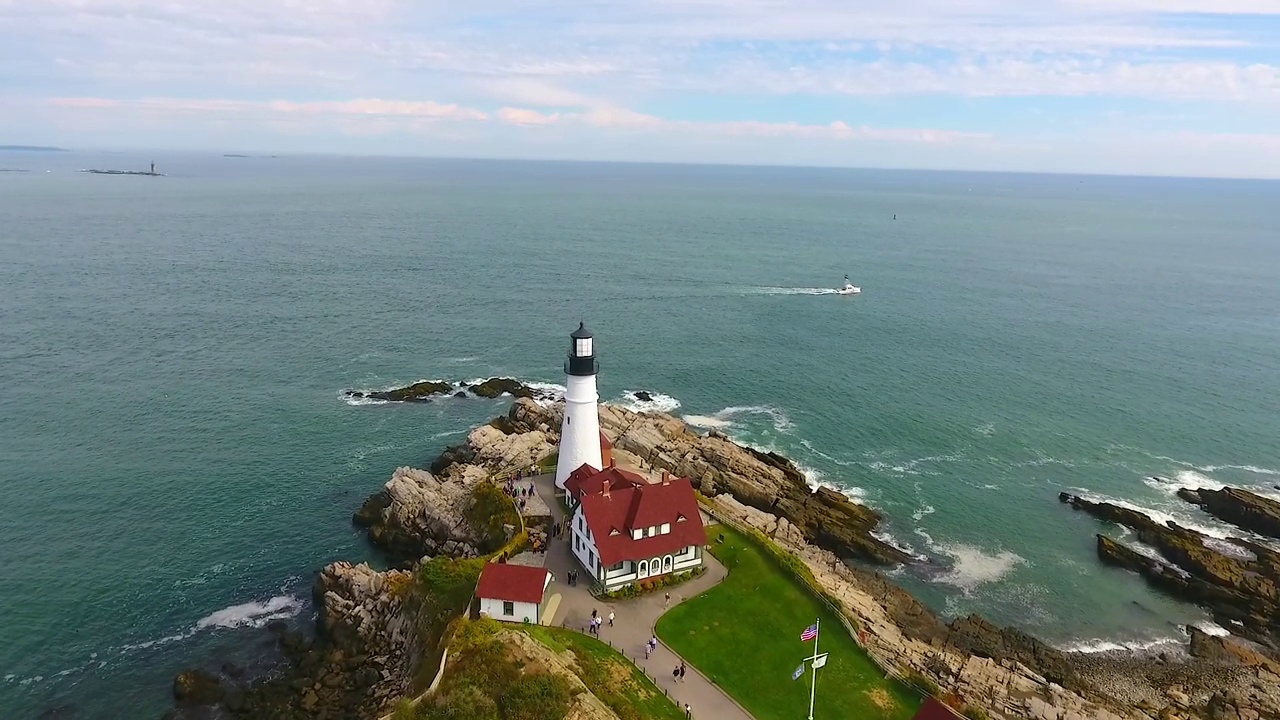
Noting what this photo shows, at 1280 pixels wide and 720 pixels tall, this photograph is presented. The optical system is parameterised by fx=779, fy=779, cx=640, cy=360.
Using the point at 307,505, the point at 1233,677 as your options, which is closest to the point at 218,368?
the point at 307,505

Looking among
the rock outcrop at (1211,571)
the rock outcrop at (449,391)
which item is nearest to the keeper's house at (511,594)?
the rock outcrop at (1211,571)

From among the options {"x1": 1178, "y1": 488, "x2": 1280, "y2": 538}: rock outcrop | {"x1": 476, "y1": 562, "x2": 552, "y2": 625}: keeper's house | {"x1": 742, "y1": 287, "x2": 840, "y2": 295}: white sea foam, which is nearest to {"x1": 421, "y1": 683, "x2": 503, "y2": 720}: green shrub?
{"x1": 476, "y1": 562, "x2": 552, "y2": 625}: keeper's house

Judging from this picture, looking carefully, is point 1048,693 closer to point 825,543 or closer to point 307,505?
point 825,543

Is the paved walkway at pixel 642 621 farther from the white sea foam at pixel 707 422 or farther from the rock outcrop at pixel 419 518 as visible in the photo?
the white sea foam at pixel 707 422

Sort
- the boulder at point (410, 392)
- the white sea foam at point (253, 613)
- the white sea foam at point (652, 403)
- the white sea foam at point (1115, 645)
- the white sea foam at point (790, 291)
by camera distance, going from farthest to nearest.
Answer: the white sea foam at point (790, 291) < the boulder at point (410, 392) < the white sea foam at point (652, 403) < the white sea foam at point (1115, 645) < the white sea foam at point (253, 613)

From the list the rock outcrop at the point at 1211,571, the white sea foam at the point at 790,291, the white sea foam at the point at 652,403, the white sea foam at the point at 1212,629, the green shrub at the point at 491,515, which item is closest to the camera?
the green shrub at the point at 491,515
